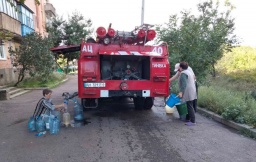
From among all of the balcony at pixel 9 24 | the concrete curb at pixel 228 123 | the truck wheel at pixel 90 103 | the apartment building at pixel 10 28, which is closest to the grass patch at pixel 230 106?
the concrete curb at pixel 228 123

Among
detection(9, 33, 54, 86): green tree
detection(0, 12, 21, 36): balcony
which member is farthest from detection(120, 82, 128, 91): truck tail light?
detection(0, 12, 21, 36): balcony

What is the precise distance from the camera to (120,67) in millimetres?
6605

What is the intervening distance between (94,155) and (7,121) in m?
3.69

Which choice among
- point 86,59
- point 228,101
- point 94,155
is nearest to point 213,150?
point 94,155

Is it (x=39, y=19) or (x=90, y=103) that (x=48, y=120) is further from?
(x=39, y=19)

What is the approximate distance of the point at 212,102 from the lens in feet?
22.8

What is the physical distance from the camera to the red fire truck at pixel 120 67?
576cm

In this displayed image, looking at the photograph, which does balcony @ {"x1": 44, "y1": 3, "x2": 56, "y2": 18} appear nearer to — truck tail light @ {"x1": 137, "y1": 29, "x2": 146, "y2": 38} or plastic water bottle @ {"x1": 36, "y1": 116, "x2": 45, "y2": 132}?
truck tail light @ {"x1": 137, "y1": 29, "x2": 146, "y2": 38}

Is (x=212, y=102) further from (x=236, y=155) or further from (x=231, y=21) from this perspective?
(x=231, y=21)

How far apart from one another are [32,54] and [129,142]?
35.5 feet

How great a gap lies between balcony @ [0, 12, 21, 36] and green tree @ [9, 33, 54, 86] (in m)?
1.19

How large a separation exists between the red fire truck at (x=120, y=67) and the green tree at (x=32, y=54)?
7.56 meters

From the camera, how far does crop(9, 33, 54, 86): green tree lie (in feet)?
43.7

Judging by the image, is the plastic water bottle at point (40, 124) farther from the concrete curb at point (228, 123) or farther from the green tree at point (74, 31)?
the green tree at point (74, 31)
